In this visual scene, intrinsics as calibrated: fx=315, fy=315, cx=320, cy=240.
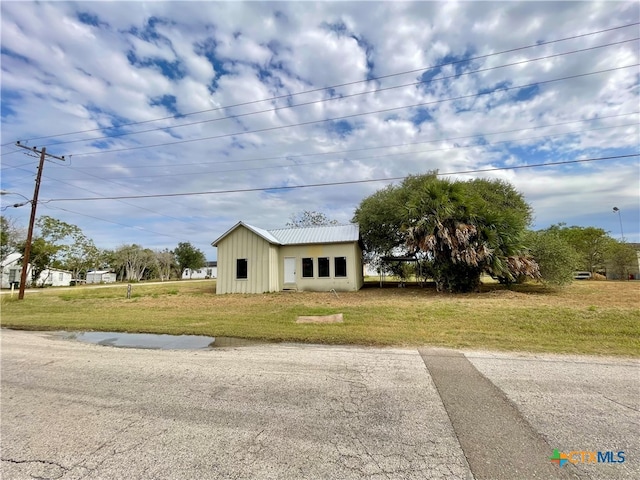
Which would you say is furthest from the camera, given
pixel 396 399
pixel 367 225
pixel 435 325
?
pixel 367 225

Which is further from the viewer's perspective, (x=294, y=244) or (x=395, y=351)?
(x=294, y=244)

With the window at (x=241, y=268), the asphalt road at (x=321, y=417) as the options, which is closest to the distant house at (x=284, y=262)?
the window at (x=241, y=268)

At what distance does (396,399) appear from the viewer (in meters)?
3.74

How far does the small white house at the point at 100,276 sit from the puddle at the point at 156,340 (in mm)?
48722

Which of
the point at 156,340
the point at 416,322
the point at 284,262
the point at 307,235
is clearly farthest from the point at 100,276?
the point at 416,322

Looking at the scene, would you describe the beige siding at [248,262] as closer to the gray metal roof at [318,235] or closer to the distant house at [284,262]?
the distant house at [284,262]

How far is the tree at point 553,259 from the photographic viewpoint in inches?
570

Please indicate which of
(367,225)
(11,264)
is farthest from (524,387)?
(11,264)

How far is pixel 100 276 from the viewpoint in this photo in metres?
50.2

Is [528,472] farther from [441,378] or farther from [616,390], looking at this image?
[616,390]

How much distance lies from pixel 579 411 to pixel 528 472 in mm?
1557

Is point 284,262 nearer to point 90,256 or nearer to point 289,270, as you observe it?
point 289,270

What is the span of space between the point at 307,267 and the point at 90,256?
3821 centimetres

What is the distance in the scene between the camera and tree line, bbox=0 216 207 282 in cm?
3256
